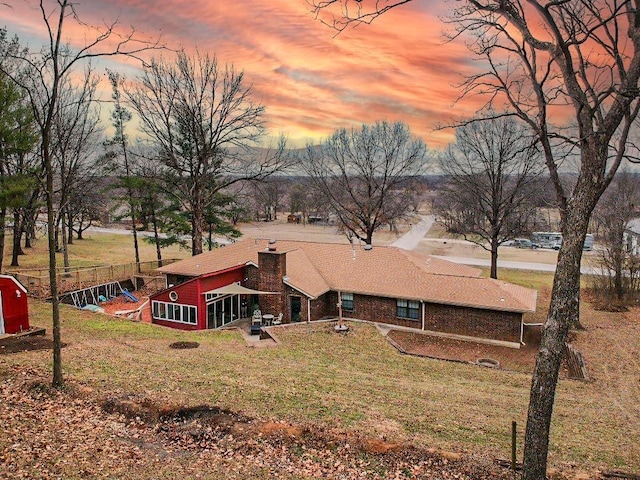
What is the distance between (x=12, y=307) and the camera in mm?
14844

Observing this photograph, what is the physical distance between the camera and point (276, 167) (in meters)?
31.1

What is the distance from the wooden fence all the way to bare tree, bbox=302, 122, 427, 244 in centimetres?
1636

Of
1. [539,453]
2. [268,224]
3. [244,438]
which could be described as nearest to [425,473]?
[539,453]

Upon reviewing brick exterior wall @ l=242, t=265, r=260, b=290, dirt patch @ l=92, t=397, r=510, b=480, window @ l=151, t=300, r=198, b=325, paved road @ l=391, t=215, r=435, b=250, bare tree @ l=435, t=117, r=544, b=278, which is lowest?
window @ l=151, t=300, r=198, b=325

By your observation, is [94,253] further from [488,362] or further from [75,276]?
[488,362]

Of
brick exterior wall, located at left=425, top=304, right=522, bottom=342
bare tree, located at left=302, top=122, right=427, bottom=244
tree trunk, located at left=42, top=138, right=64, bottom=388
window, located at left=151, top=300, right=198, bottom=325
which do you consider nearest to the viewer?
tree trunk, located at left=42, top=138, right=64, bottom=388

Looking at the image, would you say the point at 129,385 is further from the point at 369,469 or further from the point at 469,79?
the point at 469,79

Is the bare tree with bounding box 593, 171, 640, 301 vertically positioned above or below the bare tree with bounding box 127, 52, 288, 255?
below

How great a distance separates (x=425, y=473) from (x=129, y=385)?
7.25m

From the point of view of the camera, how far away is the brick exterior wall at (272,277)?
21875 millimetres

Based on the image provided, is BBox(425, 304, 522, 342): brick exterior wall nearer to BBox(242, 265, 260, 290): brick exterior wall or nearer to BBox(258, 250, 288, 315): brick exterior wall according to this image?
BBox(258, 250, 288, 315): brick exterior wall

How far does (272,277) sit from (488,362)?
35.9 feet

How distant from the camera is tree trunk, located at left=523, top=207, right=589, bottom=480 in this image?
6590mm

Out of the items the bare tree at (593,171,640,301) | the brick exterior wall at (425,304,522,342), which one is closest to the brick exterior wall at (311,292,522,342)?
the brick exterior wall at (425,304,522,342)
